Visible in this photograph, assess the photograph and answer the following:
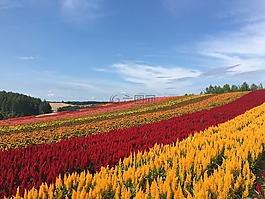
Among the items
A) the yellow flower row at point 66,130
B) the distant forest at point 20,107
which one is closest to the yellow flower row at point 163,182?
the yellow flower row at point 66,130

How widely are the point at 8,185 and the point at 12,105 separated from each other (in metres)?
76.0

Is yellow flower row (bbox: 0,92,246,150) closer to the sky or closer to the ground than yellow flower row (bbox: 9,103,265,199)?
closer to the ground

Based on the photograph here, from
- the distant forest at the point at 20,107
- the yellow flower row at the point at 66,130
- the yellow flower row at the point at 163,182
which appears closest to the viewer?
the yellow flower row at the point at 163,182

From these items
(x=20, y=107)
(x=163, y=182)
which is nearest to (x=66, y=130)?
(x=163, y=182)

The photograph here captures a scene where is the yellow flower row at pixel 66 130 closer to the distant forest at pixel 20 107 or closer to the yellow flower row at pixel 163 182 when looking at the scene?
the yellow flower row at pixel 163 182

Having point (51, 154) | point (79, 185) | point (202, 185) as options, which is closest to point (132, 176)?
point (79, 185)

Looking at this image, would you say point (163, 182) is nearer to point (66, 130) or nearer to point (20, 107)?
point (66, 130)

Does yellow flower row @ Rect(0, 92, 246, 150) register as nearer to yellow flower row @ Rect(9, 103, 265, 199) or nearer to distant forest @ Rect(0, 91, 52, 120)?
yellow flower row @ Rect(9, 103, 265, 199)

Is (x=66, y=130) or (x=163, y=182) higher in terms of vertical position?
(x=163, y=182)

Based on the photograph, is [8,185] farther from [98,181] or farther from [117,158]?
[117,158]

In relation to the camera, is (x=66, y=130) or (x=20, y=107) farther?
(x=20, y=107)

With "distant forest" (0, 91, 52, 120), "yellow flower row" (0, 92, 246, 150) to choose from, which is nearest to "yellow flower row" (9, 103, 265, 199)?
"yellow flower row" (0, 92, 246, 150)

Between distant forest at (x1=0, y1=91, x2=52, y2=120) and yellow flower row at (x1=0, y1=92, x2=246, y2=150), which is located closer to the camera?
yellow flower row at (x1=0, y1=92, x2=246, y2=150)

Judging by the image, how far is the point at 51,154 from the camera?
20.5ft
